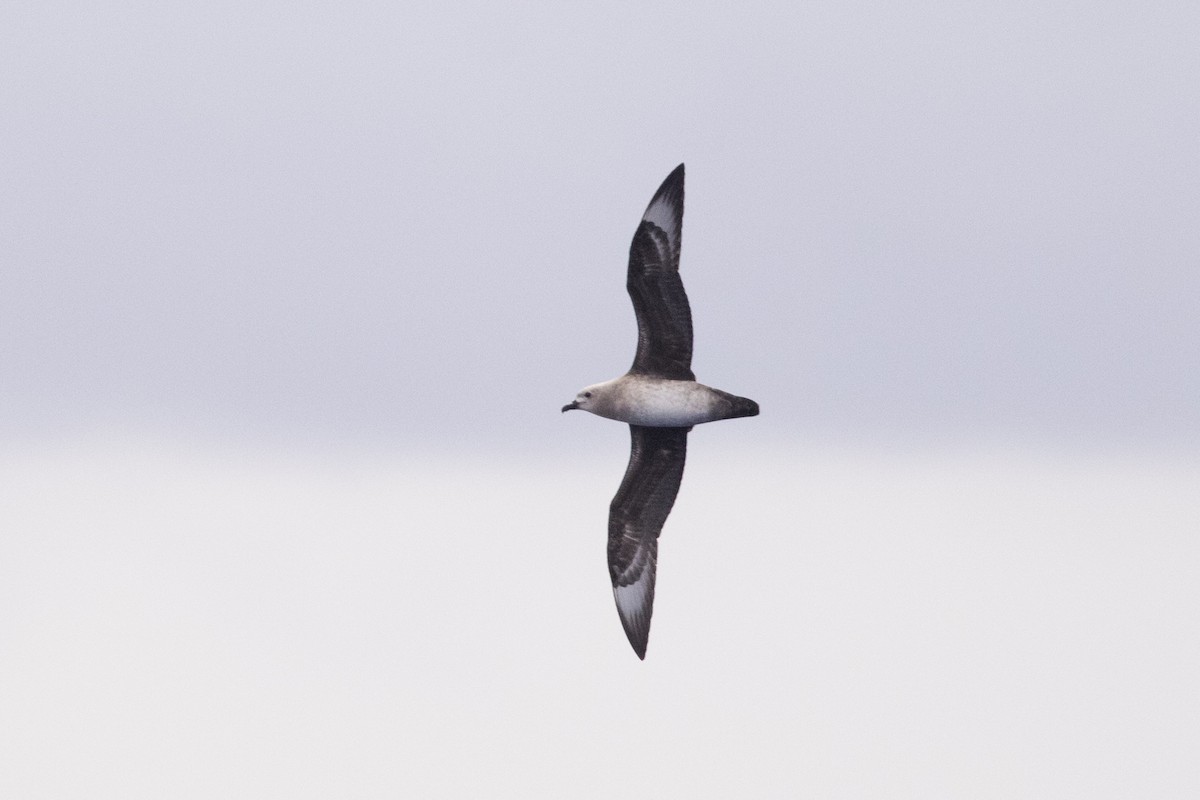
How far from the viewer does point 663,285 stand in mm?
28703

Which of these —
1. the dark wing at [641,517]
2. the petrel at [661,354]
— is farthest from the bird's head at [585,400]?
the dark wing at [641,517]

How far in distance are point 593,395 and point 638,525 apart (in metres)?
2.68

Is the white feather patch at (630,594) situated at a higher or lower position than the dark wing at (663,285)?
lower

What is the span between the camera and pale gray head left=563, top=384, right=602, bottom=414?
2975cm

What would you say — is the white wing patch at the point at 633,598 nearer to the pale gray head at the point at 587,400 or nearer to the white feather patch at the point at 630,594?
the white feather patch at the point at 630,594

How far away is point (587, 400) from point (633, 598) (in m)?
3.86

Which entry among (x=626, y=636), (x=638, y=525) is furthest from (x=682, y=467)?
(x=626, y=636)

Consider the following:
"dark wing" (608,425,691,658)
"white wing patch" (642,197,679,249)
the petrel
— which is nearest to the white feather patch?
"dark wing" (608,425,691,658)

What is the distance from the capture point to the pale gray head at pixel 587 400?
2975cm

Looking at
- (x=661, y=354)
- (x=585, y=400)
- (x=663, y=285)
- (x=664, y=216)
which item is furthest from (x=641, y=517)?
(x=664, y=216)

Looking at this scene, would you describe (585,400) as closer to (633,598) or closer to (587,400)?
(587,400)

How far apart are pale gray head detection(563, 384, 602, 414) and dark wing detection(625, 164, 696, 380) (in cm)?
125

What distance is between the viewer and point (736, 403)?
94.1 feet

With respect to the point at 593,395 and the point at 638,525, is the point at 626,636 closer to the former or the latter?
the point at 638,525
